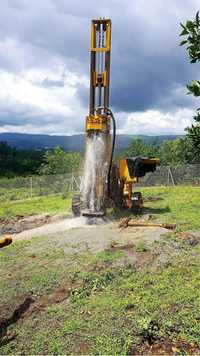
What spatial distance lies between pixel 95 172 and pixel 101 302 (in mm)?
7211

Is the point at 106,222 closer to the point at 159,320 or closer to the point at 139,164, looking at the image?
the point at 139,164

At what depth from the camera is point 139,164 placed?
14977 millimetres

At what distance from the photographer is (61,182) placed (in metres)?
28.9

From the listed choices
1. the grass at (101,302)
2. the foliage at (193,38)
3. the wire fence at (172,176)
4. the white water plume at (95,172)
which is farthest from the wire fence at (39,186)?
the foliage at (193,38)

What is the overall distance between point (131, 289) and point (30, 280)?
2.02m

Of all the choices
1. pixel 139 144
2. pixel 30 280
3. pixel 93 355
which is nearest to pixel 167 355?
pixel 93 355

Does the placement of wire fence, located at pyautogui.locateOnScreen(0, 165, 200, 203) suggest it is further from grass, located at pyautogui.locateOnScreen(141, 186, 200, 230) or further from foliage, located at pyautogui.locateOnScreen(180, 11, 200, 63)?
foliage, located at pyautogui.locateOnScreen(180, 11, 200, 63)

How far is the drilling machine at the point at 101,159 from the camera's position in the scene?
13602 millimetres

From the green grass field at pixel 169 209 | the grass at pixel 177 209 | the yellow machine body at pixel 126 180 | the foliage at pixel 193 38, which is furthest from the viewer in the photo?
the yellow machine body at pixel 126 180

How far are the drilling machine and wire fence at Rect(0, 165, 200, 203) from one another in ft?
42.2

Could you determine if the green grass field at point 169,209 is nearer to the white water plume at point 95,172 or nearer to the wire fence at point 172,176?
the white water plume at point 95,172

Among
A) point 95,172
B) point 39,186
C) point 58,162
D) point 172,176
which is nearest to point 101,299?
point 95,172

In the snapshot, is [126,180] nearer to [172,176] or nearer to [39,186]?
[39,186]

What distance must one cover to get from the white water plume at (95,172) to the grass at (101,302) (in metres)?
4.12
